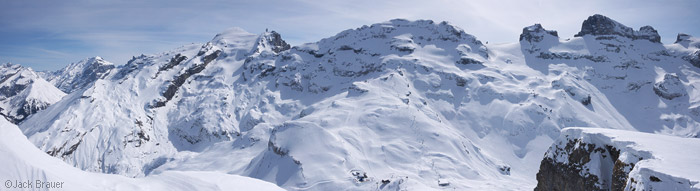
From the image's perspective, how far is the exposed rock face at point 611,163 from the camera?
35.5 feet

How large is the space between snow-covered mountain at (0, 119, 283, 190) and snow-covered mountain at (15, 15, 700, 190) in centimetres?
4921

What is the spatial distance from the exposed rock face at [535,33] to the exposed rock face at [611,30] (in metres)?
17.5

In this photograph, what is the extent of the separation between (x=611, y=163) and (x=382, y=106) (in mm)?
77275

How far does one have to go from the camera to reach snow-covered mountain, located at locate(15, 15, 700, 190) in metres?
73.1

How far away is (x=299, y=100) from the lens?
124875 millimetres

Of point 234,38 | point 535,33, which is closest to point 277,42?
point 234,38

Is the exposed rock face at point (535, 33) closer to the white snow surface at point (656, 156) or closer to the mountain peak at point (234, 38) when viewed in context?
the mountain peak at point (234, 38)

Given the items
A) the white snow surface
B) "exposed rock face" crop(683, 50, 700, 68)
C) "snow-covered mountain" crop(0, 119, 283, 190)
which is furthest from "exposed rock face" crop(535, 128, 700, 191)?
"exposed rock face" crop(683, 50, 700, 68)

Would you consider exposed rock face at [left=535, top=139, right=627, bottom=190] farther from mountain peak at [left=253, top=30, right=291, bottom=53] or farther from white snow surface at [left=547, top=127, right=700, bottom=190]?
mountain peak at [left=253, top=30, right=291, bottom=53]

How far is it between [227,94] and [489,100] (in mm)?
99708

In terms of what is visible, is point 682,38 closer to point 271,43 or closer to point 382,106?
point 382,106

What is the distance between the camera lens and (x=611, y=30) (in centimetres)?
14925

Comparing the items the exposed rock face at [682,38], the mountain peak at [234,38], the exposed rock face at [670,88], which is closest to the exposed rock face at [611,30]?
the exposed rock face at [682,38]

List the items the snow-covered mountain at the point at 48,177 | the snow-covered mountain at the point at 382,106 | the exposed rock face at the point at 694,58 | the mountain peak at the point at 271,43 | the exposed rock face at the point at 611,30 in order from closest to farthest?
the snow-covered mountain at the point at 48,177 → the snow-covered mountain at the point at 382,106 → the exposed rock face at the point at 694,58 → the exposed rock face at the point at 611,30 → the mountain peak at the point at 271,43
